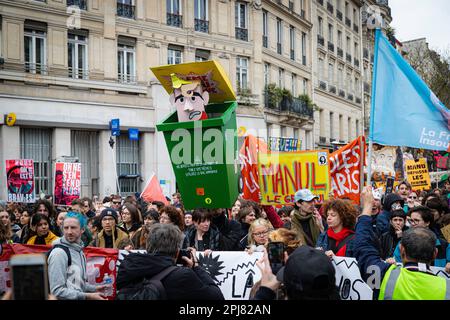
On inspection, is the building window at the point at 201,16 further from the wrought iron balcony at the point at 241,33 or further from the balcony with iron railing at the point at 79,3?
the balcony with iron railing at the point at 79,3

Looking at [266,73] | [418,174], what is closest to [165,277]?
[418,174]

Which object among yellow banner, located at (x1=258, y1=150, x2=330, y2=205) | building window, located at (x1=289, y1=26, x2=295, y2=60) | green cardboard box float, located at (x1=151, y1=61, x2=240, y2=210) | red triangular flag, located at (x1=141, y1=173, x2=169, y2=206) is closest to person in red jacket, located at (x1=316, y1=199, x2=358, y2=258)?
green cardboard box float, located at (x1=151, y1=61, x2=240, y2=210)

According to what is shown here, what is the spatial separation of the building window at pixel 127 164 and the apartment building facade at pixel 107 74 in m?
0.04

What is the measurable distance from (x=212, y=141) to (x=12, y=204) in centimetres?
693

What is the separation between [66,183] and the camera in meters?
12.2

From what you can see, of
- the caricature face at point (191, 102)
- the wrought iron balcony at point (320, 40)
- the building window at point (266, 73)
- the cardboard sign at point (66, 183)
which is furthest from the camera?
the wrought iron balcony at point (320, 40)

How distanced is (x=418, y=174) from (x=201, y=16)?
1229 cm

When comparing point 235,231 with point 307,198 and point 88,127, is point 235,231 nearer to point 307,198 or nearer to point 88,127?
point 307,198

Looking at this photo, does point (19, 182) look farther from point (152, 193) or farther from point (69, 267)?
point (69, 267)

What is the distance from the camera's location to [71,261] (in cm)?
391

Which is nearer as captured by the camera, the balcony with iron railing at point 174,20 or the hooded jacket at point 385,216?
the hooded jacket at point 385,216

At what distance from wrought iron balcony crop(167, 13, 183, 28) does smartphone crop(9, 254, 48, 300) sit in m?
21.0

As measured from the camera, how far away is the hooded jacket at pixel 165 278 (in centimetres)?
304

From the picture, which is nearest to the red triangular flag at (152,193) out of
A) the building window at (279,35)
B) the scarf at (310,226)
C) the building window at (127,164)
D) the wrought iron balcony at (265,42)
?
the scarf at (310,226)
